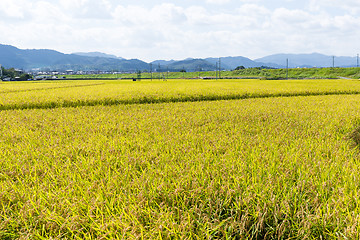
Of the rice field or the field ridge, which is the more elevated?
the field ridge

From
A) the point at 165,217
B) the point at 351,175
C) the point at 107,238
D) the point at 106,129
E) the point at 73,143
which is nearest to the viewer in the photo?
the point at 107,238

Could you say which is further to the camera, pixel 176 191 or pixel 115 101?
pixel 115 101

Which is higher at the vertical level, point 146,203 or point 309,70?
point 309,70

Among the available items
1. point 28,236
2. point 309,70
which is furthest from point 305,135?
point 309,70

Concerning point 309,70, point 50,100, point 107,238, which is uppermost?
point 309,70

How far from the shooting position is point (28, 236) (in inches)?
61.1

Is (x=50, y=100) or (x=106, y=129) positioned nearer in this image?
(x=106, y=129)

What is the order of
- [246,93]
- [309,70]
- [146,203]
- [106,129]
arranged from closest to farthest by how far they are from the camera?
[146,203] → [106,129] → [246,93] → [309,70]

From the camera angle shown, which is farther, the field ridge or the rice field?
the field ridge

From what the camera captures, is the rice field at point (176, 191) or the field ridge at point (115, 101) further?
the field ridge at point (115, 101)

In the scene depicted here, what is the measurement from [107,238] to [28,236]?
1.90 ft

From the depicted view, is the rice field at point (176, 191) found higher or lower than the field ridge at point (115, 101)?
lower

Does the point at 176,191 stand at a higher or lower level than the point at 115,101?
lower

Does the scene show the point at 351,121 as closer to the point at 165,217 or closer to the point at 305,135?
the point at 305,135
